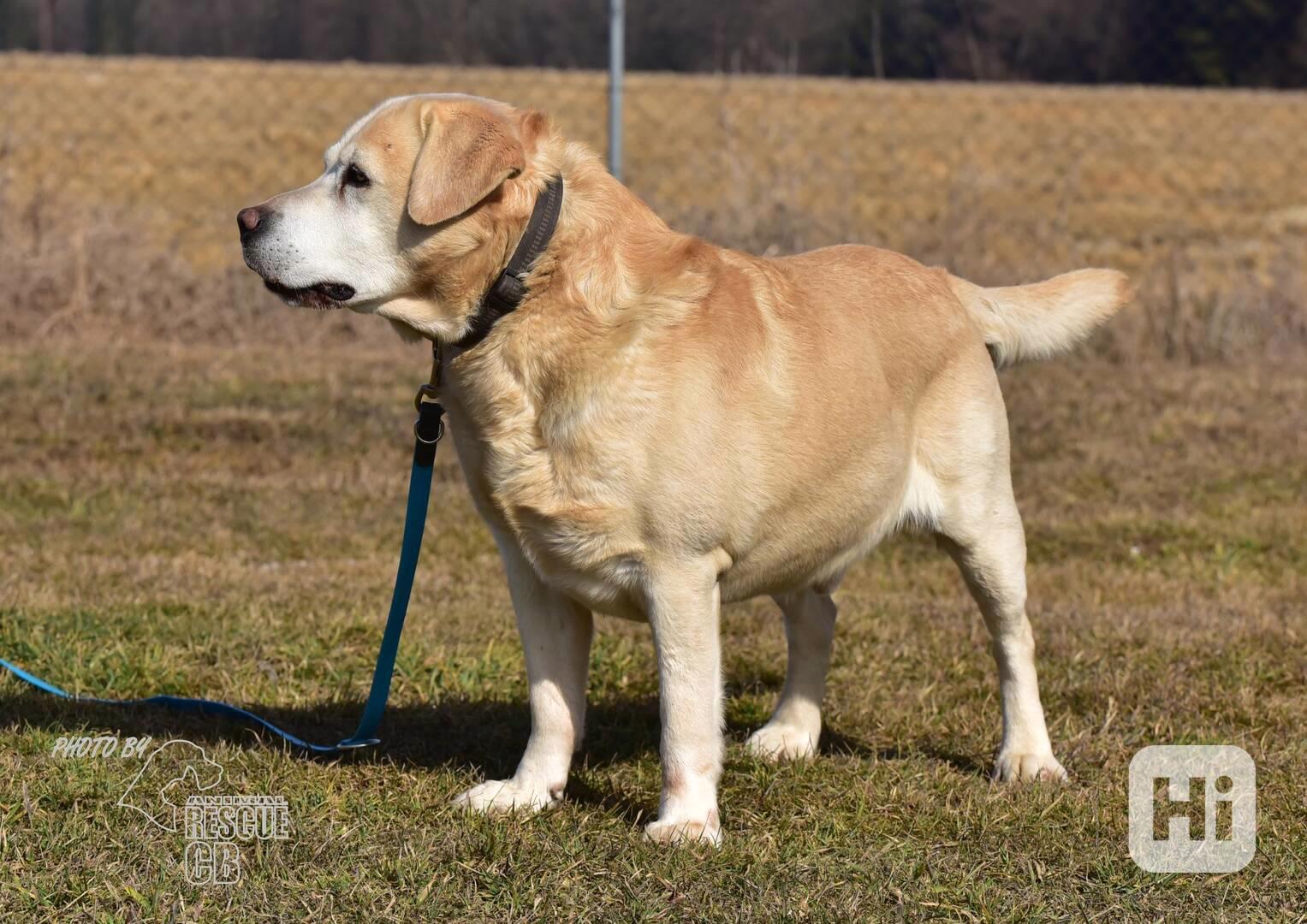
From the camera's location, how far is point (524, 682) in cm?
454

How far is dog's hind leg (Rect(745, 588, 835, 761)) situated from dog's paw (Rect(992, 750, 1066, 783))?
0.51 m

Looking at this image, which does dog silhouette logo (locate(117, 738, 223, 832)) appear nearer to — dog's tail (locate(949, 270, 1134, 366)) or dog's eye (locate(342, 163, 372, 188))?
dog's eye (locate(342, 163, 372, 188))

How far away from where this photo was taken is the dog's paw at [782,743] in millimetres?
3938

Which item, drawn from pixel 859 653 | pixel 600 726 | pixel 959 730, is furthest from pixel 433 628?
pixel 959 730

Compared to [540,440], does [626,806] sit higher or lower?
lower

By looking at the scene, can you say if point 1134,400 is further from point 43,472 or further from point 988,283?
point 43,472

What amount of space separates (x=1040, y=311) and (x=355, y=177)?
1988 mm

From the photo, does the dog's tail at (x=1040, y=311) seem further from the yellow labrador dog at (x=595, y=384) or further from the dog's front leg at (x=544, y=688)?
the dog's front leg at (x=544, y=688)

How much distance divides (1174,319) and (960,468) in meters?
6.82

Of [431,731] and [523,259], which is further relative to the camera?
[431,731]

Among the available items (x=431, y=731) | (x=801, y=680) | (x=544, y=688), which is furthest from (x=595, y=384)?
(x=431, y=731)

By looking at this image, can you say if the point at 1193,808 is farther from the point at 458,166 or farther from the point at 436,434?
the point at 458,166

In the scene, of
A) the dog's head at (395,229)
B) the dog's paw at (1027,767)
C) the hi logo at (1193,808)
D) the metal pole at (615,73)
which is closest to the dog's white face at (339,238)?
the dog's head at (395,229)

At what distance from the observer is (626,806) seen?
3535mm
